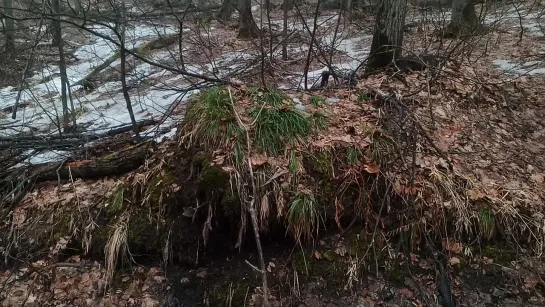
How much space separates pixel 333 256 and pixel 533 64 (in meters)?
5.02

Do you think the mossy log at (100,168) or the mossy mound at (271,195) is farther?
the mossy log at (100,168)

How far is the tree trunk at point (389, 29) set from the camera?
18.3ft

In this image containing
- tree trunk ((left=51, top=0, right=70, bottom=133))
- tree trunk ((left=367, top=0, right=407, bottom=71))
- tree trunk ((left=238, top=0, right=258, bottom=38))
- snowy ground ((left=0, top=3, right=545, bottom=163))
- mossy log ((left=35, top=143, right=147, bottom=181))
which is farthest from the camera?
tree trunk ((left=238, top=0, right=258, bottom=38))

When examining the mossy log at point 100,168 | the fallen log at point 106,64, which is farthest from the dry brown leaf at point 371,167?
the fallen log at point 106,64

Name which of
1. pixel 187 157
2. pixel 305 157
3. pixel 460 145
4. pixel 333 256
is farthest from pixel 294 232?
pixel 460 145

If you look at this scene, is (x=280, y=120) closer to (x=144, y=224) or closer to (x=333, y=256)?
(x=333, y=256)

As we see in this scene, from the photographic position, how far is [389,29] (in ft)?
18.6

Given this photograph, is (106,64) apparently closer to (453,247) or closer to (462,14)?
(462,14)

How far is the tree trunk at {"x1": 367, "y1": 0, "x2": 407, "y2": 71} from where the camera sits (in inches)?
220

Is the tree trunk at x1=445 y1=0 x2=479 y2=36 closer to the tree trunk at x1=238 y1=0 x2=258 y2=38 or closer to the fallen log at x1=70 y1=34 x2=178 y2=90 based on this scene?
the tree trunk at x1=238 y1=0 x2=258 y2=38

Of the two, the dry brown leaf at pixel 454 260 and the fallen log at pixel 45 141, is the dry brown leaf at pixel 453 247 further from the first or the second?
the fallen log at pixel 45 141

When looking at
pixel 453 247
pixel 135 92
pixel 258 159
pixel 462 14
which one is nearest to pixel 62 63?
pixel 135 92

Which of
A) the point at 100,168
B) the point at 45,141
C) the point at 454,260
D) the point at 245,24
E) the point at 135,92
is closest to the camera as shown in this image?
the point at 454,260

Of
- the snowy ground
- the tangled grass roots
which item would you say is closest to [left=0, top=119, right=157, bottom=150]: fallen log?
the snowy ground
